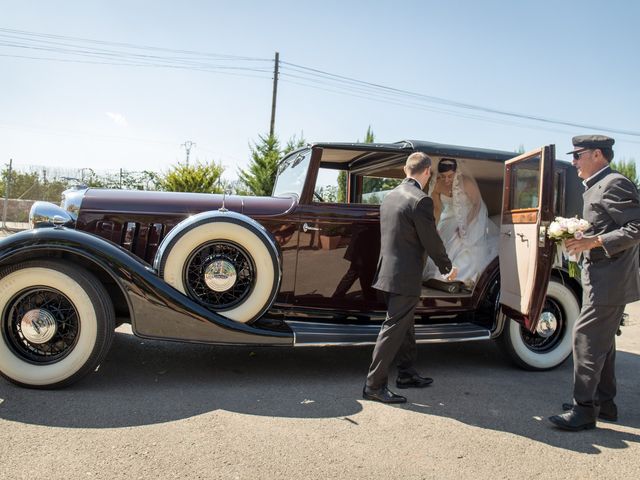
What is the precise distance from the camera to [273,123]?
18.5m

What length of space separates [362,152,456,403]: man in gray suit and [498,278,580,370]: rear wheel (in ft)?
4.15

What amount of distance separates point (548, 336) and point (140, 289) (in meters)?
3.37

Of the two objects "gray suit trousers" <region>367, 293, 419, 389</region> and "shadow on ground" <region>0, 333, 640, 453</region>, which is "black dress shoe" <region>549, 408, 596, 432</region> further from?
"gray suit trousers" <region>367, 293, 419, 389</region>

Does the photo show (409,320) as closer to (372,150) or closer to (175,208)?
(372,150)

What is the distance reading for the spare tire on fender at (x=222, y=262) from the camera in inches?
128

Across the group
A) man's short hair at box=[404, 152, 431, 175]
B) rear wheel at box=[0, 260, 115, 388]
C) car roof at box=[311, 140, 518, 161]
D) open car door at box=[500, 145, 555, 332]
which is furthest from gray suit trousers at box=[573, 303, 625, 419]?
rear wheel at box=[0, 260, 115, 388]

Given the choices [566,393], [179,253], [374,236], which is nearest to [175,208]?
[179,253]

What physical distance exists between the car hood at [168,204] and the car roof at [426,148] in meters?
0.64

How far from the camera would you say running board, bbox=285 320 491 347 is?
3338 millimetres

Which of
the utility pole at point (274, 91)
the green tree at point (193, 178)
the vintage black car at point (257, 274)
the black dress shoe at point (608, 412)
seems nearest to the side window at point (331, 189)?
the vintage black car at point (257, 274)

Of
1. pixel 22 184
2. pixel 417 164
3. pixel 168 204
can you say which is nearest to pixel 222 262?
pixel 168 204

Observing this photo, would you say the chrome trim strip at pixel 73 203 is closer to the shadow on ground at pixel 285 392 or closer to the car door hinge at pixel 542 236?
the shadow on ground at pixel 285 392

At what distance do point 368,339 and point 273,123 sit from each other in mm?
16120

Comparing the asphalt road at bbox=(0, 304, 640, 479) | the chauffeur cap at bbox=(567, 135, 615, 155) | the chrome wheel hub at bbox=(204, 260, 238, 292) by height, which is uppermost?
the chauffeur cap at bbox=(567, 135, 615, 155)
